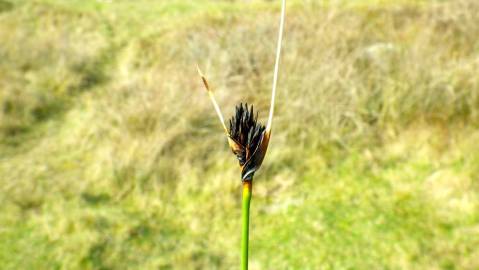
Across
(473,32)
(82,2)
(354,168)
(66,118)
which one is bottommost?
(354,168)

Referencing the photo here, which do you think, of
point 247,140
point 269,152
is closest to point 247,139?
point 247,140

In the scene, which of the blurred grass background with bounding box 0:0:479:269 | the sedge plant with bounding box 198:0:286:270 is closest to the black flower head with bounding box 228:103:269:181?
the sedge plant with bounding box 198:0:286:270

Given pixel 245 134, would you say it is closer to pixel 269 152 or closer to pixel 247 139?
pixel 247 139

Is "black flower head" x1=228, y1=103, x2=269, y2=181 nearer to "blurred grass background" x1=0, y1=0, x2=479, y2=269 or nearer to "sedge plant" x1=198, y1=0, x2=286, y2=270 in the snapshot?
"sedge plant" x1=198, y1=0, x2=286, y2=270

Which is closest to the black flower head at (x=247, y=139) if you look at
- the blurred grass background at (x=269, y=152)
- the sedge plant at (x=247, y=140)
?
the sedge plant at (x=247, y=140)

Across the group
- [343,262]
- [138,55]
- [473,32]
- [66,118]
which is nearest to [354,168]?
[343,262]

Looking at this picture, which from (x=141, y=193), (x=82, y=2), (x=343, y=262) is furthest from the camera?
(x=82, y=2)

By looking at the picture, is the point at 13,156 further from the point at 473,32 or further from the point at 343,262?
the point at 473,32

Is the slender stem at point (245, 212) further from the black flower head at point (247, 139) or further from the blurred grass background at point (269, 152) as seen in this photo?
the blurred grass background at point (269, 152)
